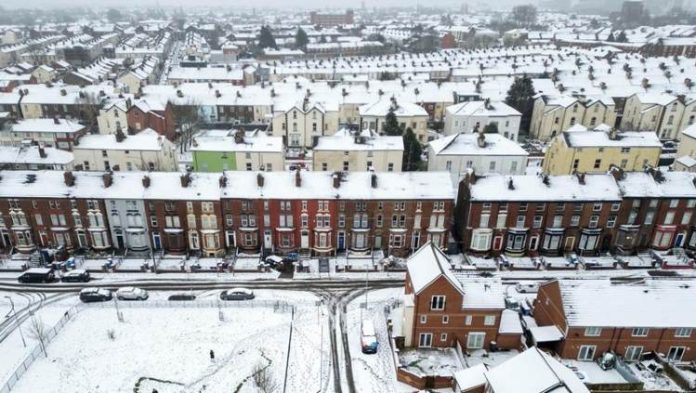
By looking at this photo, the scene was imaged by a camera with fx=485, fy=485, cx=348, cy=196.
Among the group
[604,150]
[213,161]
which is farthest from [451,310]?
[604,150]

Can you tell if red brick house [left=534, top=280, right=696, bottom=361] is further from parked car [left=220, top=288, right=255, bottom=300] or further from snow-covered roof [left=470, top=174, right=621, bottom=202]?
parked car [left=220, top=288, right=255, bottom=300]

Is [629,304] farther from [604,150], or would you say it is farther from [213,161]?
[213,161]

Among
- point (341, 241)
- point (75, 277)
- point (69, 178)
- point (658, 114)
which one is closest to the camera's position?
point (75, 277)

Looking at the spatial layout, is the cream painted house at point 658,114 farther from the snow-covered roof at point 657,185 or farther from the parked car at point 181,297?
the parked car at point 181,297

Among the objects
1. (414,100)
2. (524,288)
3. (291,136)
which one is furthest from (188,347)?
(414,100)

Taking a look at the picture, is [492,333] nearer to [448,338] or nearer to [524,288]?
[448,338]

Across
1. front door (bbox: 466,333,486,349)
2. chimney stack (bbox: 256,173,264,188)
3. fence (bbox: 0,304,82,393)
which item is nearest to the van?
front door (bbox: 466,333,486,349)
